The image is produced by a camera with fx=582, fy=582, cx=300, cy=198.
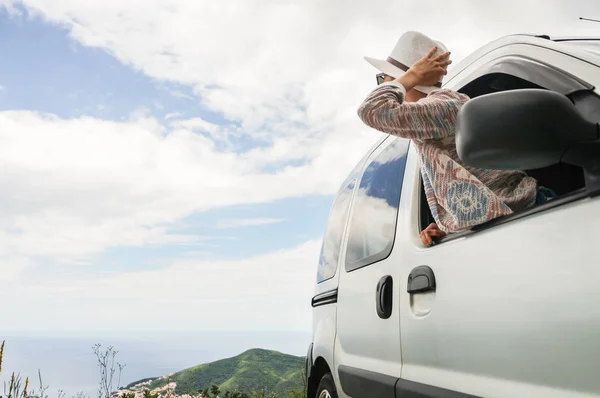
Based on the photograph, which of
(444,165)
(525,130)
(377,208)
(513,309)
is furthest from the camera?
(377,208)

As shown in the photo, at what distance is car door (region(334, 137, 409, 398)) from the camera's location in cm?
245

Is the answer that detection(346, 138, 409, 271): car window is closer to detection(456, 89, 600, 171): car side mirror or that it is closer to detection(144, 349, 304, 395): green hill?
detection(456, 89, 600, 171): car side mirror

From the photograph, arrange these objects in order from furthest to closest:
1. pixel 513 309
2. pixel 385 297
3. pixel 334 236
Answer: pixel 334 236
pixel 385 297
pixel 513 309

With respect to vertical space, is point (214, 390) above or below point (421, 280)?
below

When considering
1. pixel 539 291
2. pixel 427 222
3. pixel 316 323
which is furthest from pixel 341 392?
pixel 539 291

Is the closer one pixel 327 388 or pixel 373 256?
pixel 373 256

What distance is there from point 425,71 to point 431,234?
635 mm

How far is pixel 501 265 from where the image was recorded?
162 cm

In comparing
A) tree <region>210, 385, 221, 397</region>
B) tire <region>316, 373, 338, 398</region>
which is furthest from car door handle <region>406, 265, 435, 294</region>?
tree <region>210, 385, 221, 397</region>

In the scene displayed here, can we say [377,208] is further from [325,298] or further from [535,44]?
[535,44]

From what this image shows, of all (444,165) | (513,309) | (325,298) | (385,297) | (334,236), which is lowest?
(513,309)

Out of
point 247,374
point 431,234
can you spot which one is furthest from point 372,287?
point 247,374

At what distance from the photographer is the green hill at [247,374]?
666 centimetres

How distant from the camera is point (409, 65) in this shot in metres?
2.34
